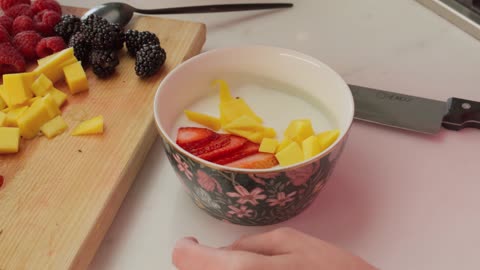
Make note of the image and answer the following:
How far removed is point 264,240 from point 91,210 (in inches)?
9.5

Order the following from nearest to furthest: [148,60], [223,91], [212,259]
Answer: [212,259], [223,91], [148,60]

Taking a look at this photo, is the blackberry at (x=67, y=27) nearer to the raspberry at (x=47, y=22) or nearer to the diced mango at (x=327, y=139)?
the raspberry at (x=47, y=22)

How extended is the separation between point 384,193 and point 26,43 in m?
0.66

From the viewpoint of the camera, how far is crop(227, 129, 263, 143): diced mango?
70 cm

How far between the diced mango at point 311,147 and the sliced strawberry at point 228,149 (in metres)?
0.08

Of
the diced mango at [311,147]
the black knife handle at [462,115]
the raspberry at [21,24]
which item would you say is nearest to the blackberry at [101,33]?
the raspberry at [21,24]

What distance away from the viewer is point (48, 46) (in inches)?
37.6

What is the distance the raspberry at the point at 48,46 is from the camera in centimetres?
95

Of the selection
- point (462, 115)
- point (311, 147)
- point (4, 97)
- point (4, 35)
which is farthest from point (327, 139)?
point (4, 35)

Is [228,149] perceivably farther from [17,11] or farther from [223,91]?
[17,11]

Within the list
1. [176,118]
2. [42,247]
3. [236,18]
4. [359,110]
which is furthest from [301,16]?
[42,247]

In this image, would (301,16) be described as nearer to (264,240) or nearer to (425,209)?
(425,209)

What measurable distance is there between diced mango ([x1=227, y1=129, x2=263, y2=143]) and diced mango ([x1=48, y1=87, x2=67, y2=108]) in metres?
0.32

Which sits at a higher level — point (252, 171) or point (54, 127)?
point (252, 171)
